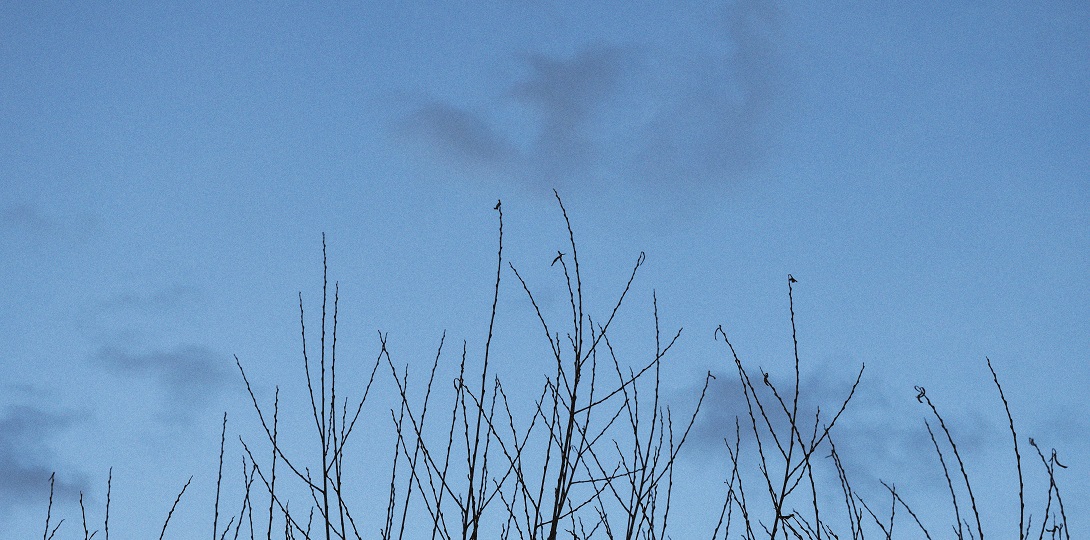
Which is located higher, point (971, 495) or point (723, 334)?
point (723, 334)

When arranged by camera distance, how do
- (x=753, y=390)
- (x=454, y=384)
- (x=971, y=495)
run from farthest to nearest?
(x=454, y=384)
(x=753, y=390)
(x=971, y=495)

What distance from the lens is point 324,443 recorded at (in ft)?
8.91

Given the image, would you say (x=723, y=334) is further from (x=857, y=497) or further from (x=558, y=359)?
(x=857, y=497)

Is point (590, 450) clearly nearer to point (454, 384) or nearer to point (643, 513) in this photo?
point (643, 513)

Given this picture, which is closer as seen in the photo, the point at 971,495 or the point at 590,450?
the point at 971,495

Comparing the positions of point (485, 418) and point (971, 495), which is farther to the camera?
point (485, 418)

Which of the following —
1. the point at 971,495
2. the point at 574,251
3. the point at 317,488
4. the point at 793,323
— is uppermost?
the point at 574,251

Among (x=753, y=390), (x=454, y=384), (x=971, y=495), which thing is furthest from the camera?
(x=454, y=384)

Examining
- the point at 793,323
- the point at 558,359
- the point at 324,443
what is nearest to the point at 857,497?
the point at 793,323

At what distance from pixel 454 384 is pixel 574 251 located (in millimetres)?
598

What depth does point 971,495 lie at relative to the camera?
102 inches

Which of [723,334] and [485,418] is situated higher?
[723,334]

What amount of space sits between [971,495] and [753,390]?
675 mm

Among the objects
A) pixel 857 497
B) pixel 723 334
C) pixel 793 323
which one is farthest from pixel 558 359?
pixel 857 497
